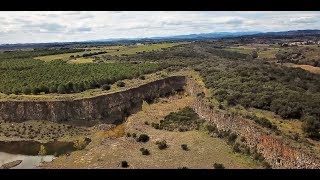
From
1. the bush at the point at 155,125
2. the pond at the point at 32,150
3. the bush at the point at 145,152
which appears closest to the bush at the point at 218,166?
the bush at the point at 145,152

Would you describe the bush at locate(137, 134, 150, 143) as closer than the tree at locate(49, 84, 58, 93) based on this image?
Yes

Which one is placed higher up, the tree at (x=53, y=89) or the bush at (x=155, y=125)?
the tree at (x=53, y=89)

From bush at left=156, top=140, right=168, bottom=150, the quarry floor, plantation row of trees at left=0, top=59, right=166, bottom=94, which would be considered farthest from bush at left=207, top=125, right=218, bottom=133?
plantation row of trees at left=0, top=59, right=166, bottom=94

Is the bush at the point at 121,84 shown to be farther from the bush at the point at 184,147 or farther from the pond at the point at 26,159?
the bush at the point at 184,147

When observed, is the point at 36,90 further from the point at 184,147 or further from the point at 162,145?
the point at 184,147

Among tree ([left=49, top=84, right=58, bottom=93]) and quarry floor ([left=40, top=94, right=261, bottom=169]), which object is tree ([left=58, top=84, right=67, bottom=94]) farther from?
quarry floor ([left=40, top=94, right=261, bottom=169])

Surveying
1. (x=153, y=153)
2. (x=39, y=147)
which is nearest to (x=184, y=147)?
(x=153, y=153)
